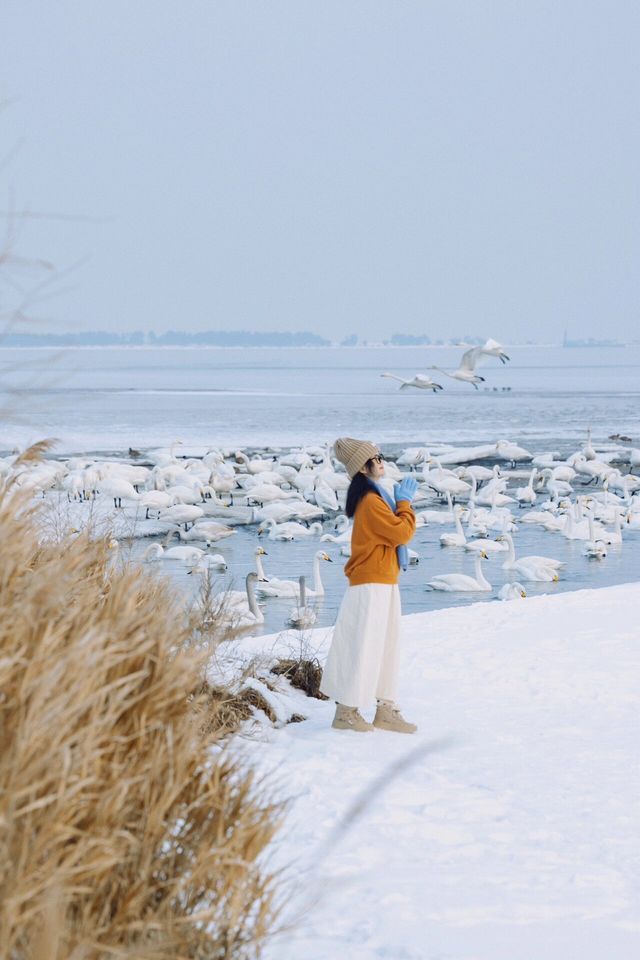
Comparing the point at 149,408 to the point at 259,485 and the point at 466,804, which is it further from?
the point at 466,804

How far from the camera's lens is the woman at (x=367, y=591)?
6.18 metres

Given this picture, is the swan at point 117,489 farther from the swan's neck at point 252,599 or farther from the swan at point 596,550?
the swan's neck at point 252,599

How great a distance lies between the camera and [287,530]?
20.0 m

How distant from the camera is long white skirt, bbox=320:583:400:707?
20.3 ft

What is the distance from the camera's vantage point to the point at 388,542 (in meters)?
6.22

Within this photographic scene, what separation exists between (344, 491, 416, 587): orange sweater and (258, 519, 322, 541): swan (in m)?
13.5

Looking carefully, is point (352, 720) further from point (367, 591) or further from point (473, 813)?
point (473, 813)

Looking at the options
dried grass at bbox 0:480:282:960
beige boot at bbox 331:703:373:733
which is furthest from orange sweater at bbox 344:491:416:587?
dried grass at bbox 0:480:282:960

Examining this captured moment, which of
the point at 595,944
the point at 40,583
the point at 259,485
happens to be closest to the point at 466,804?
the point at 595,944

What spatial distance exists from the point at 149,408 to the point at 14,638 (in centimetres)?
5093

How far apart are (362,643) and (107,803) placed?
12.3 ft

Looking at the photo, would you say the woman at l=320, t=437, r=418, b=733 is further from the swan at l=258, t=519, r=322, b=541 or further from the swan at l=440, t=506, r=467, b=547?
the swan at l=258, t=519, r=322, b=541

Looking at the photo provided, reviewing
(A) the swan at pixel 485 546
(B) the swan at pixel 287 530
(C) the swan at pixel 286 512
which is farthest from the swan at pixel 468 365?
(A) the swan at pixel 485 546

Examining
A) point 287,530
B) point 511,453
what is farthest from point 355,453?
point 511,453
